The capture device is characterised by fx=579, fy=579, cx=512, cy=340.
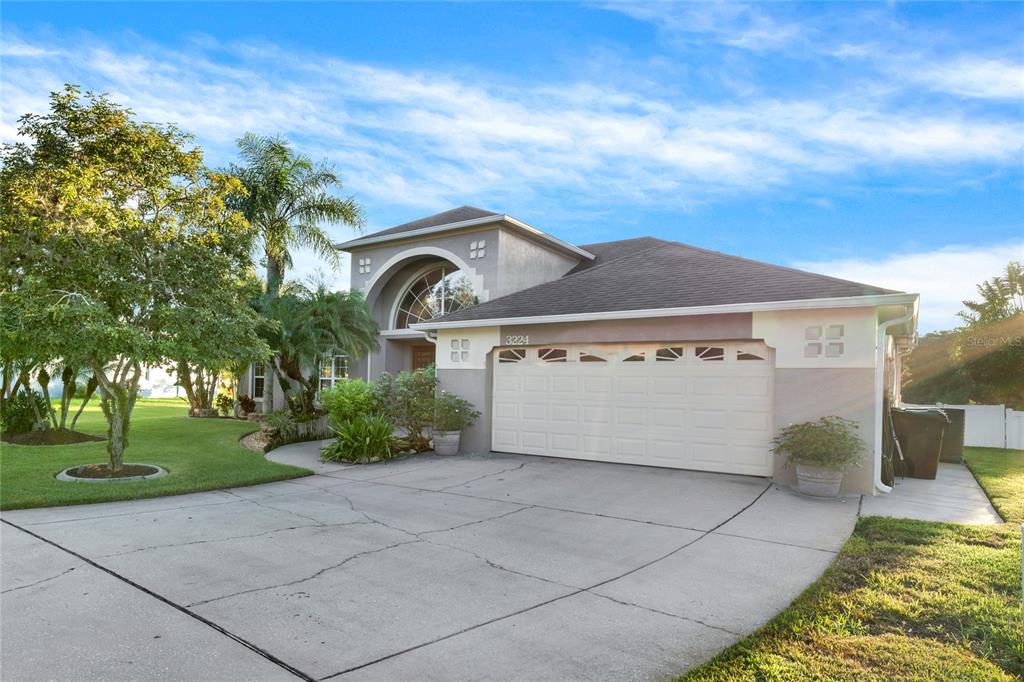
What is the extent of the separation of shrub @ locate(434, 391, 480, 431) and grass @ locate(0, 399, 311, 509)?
3027mm

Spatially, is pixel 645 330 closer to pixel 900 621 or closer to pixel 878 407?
pixel 878 407

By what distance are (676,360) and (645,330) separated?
2.54 feet

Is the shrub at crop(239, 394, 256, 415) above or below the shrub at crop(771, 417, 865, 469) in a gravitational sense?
below

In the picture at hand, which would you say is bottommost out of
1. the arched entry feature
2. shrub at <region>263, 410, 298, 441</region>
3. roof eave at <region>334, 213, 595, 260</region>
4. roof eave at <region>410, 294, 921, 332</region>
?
shrub at <region>263, 410, 298, 441</region>

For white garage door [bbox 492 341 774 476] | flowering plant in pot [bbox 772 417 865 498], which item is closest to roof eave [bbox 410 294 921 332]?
white garage door [bbox 492 341 774 476]

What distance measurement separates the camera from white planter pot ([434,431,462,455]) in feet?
40.2

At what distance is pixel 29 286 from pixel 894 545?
1089cm

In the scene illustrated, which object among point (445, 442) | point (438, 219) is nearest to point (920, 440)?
point (445, 442)

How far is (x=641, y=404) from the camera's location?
10492mm

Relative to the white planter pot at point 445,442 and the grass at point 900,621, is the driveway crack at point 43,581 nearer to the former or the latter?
the grass at point 900,621

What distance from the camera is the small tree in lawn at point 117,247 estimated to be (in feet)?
26.0

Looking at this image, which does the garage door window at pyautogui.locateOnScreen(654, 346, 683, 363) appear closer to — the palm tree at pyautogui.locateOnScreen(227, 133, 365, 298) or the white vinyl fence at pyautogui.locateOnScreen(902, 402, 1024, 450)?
the white vinyl fence at pyautogui.locateOnScreen(902, 402, 1024, 450)

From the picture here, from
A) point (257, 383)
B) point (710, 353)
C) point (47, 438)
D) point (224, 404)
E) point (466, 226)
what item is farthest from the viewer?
point (224, 404)

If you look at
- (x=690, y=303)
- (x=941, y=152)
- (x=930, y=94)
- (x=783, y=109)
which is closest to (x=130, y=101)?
(x=690, y=303)
